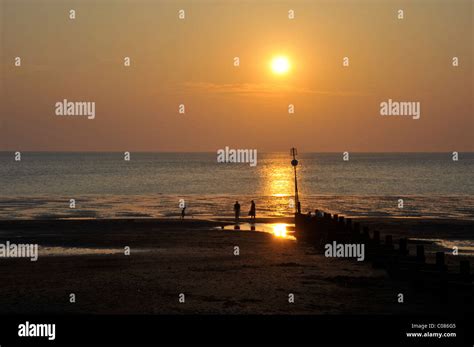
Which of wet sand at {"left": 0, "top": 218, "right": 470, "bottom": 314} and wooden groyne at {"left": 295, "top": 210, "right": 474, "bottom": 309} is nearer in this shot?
wooden groyne at {"left": 295, "top": 210, "right": 474, "bottom": 309}

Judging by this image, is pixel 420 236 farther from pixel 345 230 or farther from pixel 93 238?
pixel 93 238

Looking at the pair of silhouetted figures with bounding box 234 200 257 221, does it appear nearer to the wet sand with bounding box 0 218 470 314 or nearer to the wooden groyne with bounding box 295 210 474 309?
the wet sand with bounding box 0 218 470 314

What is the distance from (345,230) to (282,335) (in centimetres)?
1783

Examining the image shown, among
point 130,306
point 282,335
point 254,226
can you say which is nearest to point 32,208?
point 254,226

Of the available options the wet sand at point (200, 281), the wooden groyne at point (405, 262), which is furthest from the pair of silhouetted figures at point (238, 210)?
the wooden groyne at point (405, 262)

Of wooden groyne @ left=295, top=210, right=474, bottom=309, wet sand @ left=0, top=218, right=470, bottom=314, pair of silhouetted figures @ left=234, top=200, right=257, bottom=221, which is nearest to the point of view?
wooden groyne @ left=295, top=210, right=474, bottom=309

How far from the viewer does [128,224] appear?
163 ft

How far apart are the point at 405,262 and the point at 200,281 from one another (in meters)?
7.29

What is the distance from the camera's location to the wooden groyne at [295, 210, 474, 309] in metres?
20.4

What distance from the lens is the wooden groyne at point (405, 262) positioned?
802 inches

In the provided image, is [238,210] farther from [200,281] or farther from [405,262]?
[405,262]

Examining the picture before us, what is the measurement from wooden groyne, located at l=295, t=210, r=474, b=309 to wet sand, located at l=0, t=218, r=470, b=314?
489mm

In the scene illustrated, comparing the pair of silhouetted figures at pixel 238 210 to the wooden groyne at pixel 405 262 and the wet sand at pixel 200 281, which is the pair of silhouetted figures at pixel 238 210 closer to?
the wet sand at pixel 200 281

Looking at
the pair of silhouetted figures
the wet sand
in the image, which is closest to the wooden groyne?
the wet sand
